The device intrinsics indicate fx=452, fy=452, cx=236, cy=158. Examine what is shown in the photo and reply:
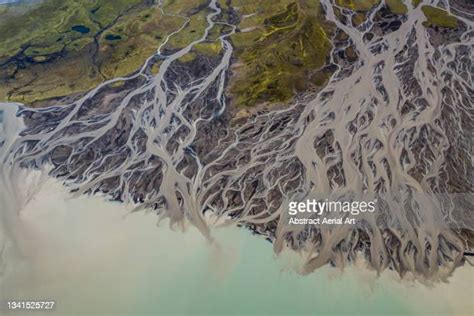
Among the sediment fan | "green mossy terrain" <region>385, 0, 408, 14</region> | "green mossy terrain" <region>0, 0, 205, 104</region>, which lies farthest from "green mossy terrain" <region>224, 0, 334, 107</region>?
"green mossy terrain" <region>385, 0, 408, 14</region>

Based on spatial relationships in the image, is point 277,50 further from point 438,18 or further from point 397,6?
point 438,18

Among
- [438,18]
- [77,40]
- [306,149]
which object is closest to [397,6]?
[438,18]

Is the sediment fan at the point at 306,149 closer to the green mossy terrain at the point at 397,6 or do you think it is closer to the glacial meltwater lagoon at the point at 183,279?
the glacial meltwater lagoon at the point at 183,279

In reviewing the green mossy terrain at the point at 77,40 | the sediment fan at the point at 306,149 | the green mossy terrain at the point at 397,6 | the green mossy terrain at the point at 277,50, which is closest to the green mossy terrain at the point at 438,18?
the sediment fan at the point at 306,149

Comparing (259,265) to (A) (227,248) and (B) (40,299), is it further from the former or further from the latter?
(B) (40,299)

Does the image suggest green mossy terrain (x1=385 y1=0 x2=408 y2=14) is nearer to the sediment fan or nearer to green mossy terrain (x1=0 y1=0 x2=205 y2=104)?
the sediment fan

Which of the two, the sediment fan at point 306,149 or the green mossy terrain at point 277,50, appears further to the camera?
the green mossy terrain at point 277,50
